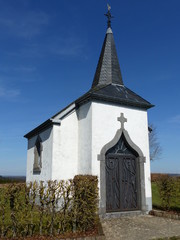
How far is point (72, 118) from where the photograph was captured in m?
10.9

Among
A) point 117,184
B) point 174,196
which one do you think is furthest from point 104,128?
point 174,196

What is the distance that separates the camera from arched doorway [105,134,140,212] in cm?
962

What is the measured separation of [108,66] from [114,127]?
400cm

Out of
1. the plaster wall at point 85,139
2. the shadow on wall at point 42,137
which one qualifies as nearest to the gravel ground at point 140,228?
the plaster wall at point 85,139

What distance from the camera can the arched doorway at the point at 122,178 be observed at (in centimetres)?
962

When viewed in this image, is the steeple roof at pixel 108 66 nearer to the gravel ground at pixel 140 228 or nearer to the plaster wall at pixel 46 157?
the plaster wall at pixel 46 157

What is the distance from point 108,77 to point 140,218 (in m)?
6.86

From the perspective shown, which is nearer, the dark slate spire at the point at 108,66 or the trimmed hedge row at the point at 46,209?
the trimmed hedge row at the point at 46,209

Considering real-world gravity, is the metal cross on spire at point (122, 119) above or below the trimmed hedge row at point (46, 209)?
above

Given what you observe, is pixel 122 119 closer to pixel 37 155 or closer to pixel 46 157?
pixel 46 157

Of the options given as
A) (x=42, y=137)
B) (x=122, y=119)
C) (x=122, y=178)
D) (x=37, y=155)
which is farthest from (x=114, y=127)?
(x=37, y=155)

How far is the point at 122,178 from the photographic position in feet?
32.6

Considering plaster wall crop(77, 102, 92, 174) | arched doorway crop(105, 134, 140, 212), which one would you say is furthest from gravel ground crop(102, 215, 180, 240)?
plaster wall crop(77, 102, 92, 174)

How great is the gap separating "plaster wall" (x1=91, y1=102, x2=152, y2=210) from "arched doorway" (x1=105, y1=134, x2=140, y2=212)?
17.8 inches
